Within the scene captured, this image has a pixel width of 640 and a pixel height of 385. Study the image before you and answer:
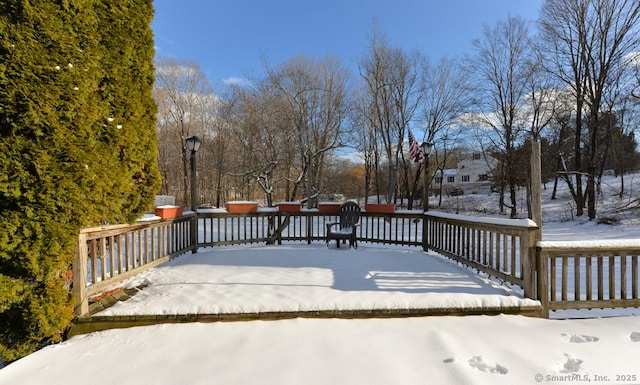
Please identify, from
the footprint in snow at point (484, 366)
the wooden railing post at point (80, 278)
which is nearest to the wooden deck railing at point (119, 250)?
the wooden railing post at point (80, 278)

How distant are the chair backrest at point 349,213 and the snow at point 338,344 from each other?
2192mm

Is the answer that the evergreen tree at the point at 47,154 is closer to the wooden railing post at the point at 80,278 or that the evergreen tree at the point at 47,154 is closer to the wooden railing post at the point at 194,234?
the wooden railing post at the point at 80,278

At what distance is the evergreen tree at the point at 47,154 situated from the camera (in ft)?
6.72

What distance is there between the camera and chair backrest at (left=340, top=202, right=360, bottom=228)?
5.50 meters

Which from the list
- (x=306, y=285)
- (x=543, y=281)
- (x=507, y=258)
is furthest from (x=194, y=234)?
(x=543, y=281)

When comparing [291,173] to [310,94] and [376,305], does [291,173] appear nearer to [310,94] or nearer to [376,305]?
[310,94]

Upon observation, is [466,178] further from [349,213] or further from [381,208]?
[349,213]

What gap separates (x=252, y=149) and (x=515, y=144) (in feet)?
47.5

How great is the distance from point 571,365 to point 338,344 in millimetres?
1603

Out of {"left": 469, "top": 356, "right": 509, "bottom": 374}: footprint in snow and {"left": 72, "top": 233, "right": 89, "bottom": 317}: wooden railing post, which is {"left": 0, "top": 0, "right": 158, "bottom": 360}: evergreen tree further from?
{"left": 469, "top": 356, "right": 509, "bottom": 374}: footprint in snow

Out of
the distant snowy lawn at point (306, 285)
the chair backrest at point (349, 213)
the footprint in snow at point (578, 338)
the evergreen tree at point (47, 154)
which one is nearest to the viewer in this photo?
the evergreen tree at point (47, 154)

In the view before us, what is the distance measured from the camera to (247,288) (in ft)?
10.00

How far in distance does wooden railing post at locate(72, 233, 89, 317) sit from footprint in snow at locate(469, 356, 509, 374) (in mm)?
3225

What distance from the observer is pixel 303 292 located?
2900 mm
